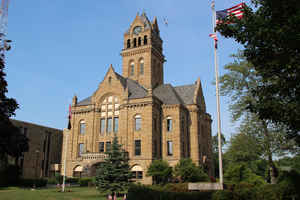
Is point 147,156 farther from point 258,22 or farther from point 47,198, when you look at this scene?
point 258,22

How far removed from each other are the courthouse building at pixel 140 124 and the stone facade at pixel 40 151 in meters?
13.3

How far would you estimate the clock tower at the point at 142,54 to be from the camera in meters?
58.4

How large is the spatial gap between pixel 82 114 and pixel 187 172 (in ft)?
76.4

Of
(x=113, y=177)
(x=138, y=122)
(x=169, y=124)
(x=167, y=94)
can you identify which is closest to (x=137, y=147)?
(x=138, y=122)

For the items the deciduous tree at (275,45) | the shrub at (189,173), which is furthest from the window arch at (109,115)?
the deciduous tree at (275,45)

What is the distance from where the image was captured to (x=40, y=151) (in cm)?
6569

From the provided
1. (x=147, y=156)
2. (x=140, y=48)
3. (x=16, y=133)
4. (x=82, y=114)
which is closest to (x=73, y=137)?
(x=82, y=114)

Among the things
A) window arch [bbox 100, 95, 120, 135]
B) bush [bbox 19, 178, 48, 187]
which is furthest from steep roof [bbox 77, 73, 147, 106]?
bush [bbox 19, 178, 48, 187]

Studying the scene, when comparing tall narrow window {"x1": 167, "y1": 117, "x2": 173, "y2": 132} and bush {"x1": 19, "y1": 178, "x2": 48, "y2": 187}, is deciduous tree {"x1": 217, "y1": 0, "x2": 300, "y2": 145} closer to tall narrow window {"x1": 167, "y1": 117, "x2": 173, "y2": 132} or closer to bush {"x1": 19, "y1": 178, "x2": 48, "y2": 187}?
tall narrow window {"x1": 167, "y1": 117, "x2": 173, "y2": 132}

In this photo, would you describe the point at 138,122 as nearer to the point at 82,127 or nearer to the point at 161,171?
the point at 161,171

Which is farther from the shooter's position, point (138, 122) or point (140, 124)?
point (138, 122)

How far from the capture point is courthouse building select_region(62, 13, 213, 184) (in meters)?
45.5

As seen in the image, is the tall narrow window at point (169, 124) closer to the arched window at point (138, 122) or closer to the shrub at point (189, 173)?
the arched window at point (138, 122)

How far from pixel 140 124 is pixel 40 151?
31.5 m
